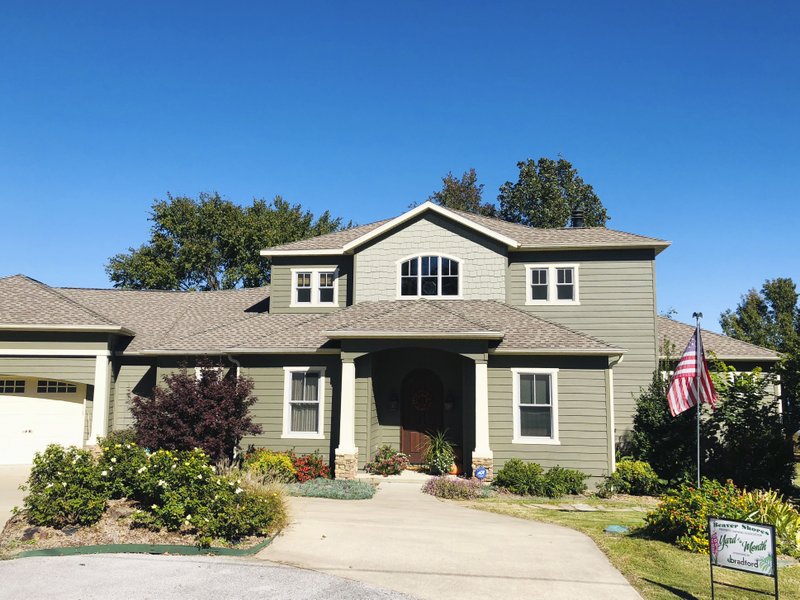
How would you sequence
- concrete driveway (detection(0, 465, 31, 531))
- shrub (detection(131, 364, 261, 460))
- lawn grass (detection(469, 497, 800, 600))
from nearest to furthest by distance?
lawn grass (detection(469, 497, 800, 600)) < concrete driveway (detection(0, 465, 31, 531)) < shrub (detection(131, 364, 261, 460))

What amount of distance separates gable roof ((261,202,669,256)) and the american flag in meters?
6.92

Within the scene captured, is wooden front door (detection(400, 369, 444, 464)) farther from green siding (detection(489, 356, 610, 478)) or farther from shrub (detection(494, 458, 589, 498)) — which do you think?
shrub (detection(494, 458, 589, 498))

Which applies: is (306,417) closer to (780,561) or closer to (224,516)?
(224,516)

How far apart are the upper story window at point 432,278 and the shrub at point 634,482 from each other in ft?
23.7

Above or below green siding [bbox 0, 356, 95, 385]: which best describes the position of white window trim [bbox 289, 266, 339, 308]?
above

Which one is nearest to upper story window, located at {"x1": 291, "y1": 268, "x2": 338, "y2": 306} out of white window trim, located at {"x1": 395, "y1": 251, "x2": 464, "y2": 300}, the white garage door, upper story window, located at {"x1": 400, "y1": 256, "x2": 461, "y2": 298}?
white window trim, located at {"x1": 395, "y1": 251, "x2": 464, "y2": 300}

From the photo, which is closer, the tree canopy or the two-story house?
the two-story house

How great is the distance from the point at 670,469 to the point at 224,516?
12.9 meters

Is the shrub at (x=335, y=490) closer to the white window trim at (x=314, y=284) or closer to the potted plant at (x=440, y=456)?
the potted plant at (x=440, y=456)

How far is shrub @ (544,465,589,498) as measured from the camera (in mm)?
15344

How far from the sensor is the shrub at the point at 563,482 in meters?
15.3

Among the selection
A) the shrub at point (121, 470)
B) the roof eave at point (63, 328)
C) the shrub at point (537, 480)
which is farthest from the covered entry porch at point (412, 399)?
the roof eave at point (63, 328)

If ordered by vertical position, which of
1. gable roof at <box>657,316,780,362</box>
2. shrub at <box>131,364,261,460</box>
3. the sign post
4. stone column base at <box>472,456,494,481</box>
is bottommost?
stone column base at <box>472,456,494,481</box>

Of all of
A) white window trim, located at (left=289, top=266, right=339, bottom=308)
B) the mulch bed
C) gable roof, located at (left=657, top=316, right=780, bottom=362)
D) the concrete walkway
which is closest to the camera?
the concrete walkway
